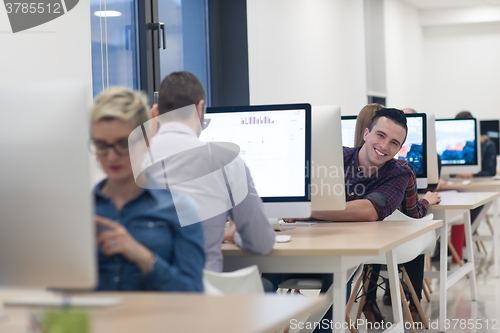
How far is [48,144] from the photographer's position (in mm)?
1015

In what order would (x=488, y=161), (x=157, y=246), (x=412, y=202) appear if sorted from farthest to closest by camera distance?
(x=488, y=161)
(x=412, y=202)
(x=157, y=246)

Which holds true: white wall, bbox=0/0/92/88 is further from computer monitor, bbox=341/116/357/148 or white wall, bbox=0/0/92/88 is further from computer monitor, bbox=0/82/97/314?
computer monitor, bbox=0/82/97/314

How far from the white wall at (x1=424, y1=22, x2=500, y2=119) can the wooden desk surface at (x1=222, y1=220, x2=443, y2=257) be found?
27.0 feet

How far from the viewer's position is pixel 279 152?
238 centimetres

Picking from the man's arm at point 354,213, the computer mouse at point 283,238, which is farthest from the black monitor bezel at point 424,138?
the computer mouse at point 283,238

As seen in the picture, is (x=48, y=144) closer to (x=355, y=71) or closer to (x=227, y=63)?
(x=227, y=63)

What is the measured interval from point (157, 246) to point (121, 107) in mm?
264

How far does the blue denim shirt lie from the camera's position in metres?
1.06

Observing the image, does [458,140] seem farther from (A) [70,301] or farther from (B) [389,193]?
(A) [70,301]

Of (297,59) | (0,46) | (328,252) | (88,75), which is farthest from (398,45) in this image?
(328,252)

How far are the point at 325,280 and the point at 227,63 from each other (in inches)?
135

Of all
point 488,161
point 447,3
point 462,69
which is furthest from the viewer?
point 462,69

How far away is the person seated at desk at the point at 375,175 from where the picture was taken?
109 inches

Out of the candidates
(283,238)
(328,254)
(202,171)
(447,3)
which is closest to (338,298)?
(328,254)
